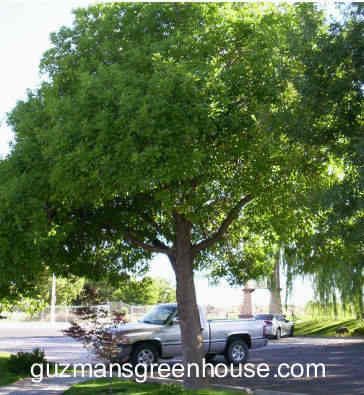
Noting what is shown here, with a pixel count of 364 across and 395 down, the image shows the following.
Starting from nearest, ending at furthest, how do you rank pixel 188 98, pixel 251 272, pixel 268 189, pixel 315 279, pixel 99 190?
pixel 188 98 < pixel 99 190 < pixel 268 189 < pixel 251 272 < pixel 315 279

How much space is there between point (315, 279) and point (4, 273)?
2947cm

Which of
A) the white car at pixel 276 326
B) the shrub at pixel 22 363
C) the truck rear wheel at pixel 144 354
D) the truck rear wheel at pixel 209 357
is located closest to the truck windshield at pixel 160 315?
the truck rear wheel at pixel 144 354

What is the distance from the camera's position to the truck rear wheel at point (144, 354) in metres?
17.6

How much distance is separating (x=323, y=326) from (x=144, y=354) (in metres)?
27.8

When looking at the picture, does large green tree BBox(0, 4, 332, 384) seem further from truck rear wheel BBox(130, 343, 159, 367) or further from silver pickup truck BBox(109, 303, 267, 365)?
truck rear wheel BBox(130, 343, 159, 367)

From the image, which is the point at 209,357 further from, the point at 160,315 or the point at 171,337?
the point at 160,315

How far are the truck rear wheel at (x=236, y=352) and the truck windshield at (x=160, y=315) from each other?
2.10 meters

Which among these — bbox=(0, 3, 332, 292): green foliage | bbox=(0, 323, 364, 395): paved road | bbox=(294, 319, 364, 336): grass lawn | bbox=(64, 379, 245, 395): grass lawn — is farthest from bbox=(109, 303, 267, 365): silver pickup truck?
bbox=(294, 319, 364, 336): grass lawn

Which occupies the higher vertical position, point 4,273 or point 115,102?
point 115,102

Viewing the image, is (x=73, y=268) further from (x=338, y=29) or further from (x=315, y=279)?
(x=315, y=279)

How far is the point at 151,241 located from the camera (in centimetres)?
1517

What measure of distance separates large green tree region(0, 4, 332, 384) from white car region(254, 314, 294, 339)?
Answer: 2111cm

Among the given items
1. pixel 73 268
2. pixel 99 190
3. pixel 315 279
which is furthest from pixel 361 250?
pixel 315 279

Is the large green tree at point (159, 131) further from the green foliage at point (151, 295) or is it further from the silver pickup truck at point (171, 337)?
the green foliage at point (151, 295)
